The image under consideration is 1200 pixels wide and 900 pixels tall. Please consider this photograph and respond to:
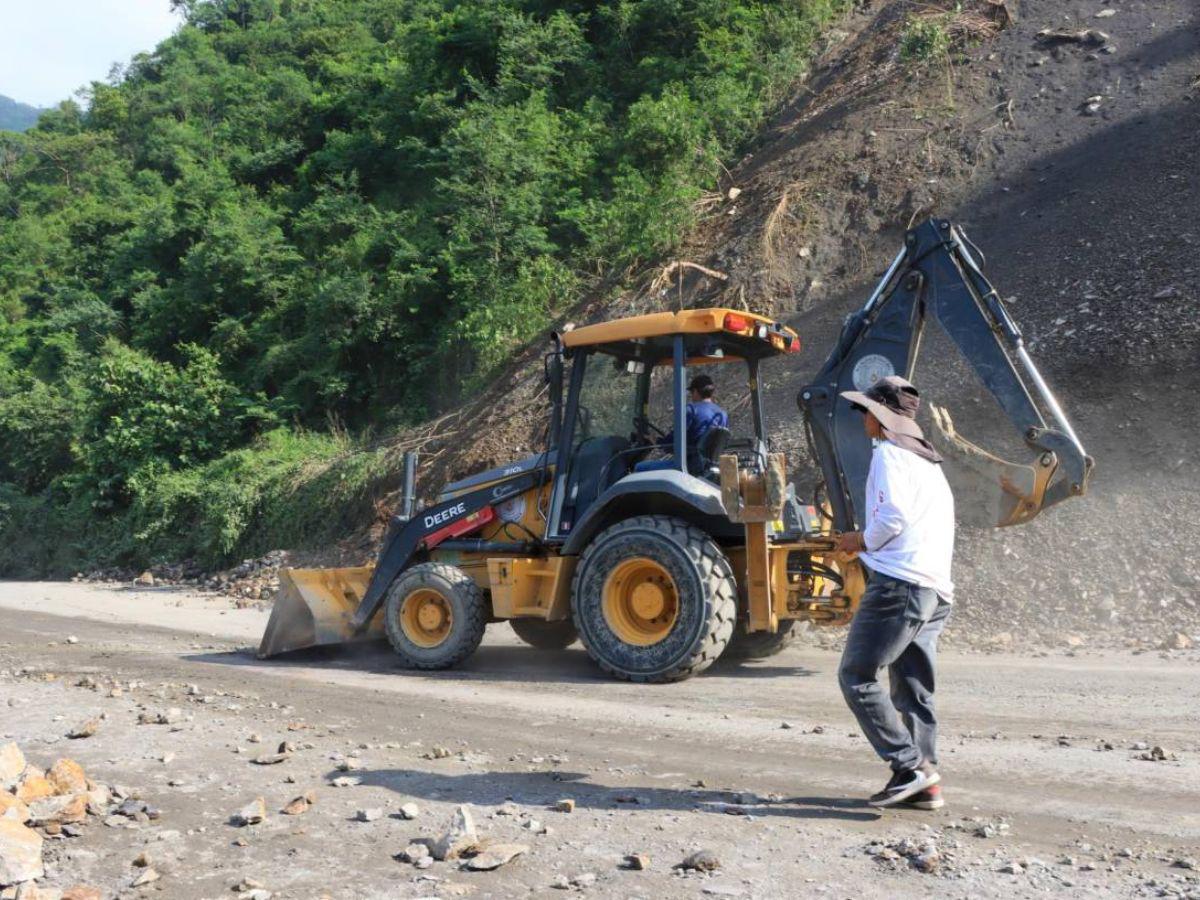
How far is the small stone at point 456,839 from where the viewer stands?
439 cm

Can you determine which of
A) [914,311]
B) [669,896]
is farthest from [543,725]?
[914,311]

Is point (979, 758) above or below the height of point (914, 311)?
below

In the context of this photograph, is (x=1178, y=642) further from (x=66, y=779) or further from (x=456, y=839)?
(x=66, y=779)

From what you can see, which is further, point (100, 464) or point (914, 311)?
point (100, 464)

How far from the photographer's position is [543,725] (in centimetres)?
689

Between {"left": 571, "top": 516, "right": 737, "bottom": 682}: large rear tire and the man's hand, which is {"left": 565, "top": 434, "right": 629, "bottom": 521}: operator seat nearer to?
{"left": 571, "top": 516, "right": 737, "bottom": 682}: large rear tire

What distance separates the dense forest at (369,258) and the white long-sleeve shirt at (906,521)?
48.3 ft

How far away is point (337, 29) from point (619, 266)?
127ft

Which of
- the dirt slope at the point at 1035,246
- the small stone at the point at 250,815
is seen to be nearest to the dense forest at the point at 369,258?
the dirt slope at the point at 1035,246

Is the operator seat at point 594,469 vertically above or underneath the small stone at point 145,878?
above

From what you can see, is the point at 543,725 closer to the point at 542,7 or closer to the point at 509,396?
the point at 509,396

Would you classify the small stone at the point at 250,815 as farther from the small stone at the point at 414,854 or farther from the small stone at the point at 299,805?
the small stone at the point at 414,854

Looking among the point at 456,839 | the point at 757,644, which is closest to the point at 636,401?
the point at 757,644

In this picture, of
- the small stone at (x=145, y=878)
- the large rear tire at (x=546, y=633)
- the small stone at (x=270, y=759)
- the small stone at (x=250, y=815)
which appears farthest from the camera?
the large rear tire at (x=546, y=633)
